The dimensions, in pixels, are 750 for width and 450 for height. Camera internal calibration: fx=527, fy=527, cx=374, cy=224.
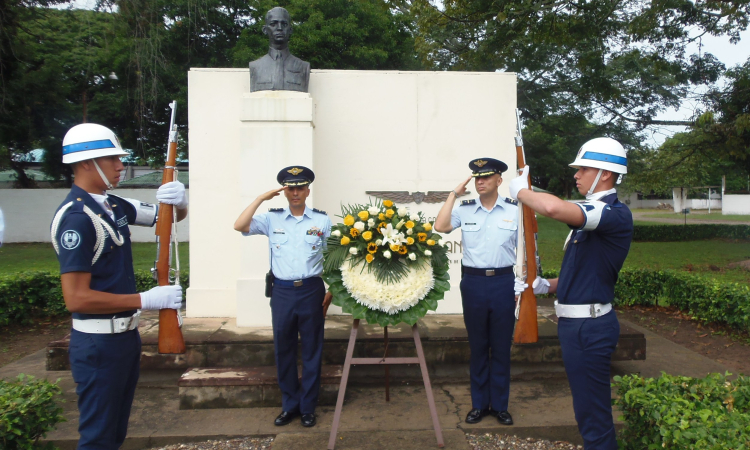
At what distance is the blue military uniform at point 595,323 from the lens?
3164mm

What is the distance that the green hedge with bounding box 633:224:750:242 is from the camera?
20422 millimetres

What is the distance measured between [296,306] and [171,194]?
1335 millimetres

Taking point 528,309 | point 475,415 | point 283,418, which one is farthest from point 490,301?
point 283,418

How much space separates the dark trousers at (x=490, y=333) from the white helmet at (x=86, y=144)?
9.29 ft

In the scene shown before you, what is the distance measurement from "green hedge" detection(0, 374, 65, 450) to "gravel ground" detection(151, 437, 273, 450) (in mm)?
972

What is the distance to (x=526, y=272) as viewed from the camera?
157 inches

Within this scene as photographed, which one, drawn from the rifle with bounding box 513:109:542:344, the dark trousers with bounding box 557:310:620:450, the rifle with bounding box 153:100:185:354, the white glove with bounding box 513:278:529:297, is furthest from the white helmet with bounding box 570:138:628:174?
the rifle with bounding box 153:100:185:354

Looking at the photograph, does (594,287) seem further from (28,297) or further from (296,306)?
(28,297)

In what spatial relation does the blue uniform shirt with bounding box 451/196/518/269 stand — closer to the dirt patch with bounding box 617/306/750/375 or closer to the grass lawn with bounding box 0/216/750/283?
the dirt patch with bounding box 617/306/750/375

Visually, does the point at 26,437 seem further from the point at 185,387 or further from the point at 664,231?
the point at 664,231

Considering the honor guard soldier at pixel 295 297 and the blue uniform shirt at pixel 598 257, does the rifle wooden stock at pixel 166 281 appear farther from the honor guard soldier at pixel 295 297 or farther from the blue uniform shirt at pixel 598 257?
the blue uniform shirt at pixel 598 257

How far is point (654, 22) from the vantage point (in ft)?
31.1

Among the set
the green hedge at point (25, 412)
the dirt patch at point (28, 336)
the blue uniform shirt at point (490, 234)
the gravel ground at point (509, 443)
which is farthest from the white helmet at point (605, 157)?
the dirt patch at point (28, 336)

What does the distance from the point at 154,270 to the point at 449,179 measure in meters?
3.97
